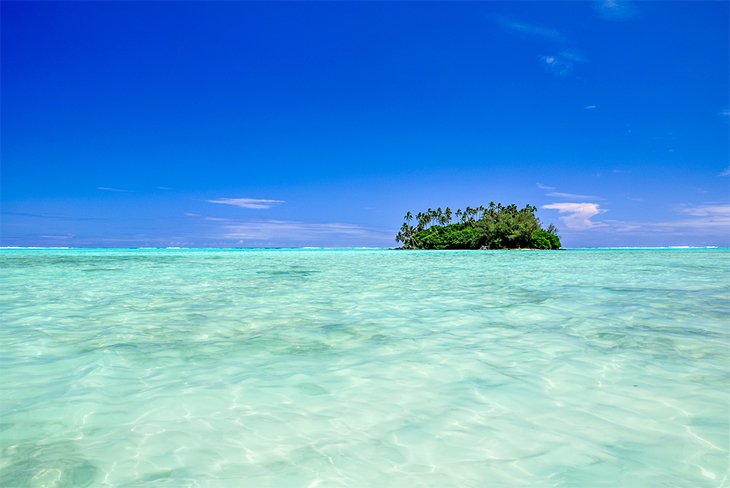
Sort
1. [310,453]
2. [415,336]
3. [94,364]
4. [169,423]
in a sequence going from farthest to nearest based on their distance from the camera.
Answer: [415,336], [94,364], [169,423], [310,453]

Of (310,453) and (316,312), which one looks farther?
(316,312)

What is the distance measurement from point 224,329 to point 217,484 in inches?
174

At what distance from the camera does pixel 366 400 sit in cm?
374

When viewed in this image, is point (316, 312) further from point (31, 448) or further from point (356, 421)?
point (31, 448)

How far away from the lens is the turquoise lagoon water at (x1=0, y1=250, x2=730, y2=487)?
8.64ft

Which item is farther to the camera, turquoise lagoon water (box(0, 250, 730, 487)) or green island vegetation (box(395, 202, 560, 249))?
green island vegetation (box(395, 202, 560, 249))

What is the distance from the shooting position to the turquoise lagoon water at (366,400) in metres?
2.63

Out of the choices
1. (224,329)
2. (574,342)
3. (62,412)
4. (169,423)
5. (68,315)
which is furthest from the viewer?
(68,315)

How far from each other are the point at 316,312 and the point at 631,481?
20.6ft

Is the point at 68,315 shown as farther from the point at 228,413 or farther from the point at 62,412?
the point at 228,413

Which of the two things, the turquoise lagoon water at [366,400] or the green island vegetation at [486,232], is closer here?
the turquoise lagoon water at [366,400]

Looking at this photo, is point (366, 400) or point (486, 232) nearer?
point (366, 400)

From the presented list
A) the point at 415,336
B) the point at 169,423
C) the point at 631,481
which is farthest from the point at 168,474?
the point at 415,336

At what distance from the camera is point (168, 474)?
2578 millimetres
